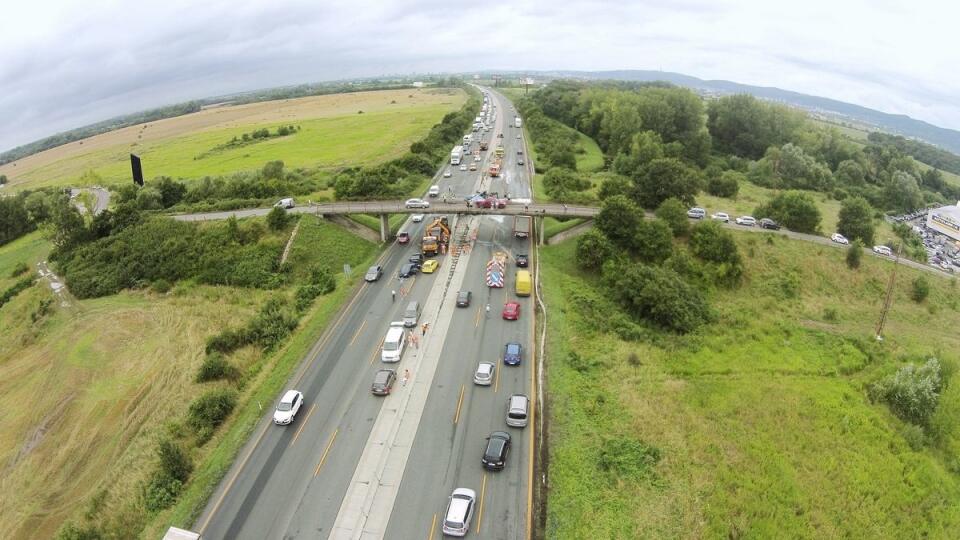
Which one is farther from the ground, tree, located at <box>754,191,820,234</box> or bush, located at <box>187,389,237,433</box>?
bush, located at <box>187,389,237,433</box>

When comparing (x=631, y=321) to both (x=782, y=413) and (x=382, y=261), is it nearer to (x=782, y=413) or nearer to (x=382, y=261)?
(x=782, y=413)

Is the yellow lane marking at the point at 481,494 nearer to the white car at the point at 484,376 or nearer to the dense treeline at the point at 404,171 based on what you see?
the white car at the point at 484,376

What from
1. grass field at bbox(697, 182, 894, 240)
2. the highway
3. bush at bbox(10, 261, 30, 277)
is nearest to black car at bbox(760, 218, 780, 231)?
grass field at bbox(697, 182, 894, 240)

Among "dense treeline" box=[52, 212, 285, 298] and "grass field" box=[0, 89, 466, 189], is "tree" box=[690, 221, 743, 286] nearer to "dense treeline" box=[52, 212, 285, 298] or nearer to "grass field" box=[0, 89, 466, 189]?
"dense treeline" box=[52, 212, 285, 298]

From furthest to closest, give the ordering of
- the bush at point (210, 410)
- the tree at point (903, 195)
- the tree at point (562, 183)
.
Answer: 1. the tree at point (903, 195)
2. the tree at point (562, 183)
3. the bush at point (210, 410)

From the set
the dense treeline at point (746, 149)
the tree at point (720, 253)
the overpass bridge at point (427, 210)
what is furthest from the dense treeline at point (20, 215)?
the tree at point (720, 253)
